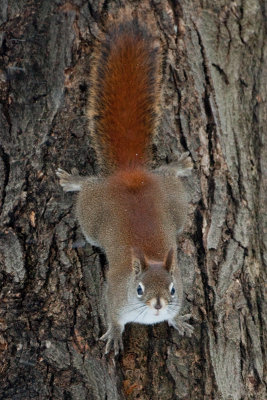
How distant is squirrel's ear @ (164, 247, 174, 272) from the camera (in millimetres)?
2607

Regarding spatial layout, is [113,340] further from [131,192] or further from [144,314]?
[131,192]

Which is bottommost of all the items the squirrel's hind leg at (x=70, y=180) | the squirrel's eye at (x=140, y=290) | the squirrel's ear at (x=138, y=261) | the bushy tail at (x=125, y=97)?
the squirrel's eye at (x=140, y=290)

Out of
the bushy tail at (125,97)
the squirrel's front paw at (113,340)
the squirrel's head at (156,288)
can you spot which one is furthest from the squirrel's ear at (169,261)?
the bushy tail at (125,97)

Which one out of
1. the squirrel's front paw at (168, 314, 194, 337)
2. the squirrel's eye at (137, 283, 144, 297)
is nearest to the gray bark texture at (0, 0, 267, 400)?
the squirrel's front paw at (168, 314, 194, 337)

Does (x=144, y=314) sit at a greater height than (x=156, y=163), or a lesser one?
lesser

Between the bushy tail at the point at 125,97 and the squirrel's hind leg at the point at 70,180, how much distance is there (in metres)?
0.13

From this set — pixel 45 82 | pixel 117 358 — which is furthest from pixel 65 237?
pixel 45 82

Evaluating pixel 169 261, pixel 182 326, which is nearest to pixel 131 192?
pixel 169 261

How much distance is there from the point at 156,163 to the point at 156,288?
26.7 inches

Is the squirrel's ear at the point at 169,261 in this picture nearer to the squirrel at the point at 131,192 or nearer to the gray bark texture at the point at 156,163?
the squirrel at the point at 131,192

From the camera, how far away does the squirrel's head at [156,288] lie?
2.62 metres

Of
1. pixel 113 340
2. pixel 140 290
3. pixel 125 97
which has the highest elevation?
pixel 125 97

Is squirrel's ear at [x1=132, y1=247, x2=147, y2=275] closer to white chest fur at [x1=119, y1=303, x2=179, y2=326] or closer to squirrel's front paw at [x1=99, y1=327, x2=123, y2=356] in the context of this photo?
white chest fur at [x1=119, y1=303, x2=179, y2=326]

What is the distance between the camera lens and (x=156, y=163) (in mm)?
3053
